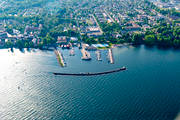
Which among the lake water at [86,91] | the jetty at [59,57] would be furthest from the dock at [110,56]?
the jetty at [59,57]

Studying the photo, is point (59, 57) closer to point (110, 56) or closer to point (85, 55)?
point (85, 55)

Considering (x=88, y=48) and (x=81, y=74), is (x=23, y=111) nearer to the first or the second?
(x=81, y=74)

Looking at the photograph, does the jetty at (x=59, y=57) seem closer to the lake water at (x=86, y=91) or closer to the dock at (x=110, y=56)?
the lake water at (x=86, y=91)

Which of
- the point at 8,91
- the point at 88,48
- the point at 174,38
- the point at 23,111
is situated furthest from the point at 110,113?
the point at 174,38

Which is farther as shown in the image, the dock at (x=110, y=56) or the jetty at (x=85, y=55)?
the jetty at (x=85, y=55)

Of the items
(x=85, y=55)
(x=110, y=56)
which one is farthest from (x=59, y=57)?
(x=110, y=56)

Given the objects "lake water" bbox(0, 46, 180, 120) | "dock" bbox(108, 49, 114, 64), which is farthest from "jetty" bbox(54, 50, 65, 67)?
"dock" bbox(108, 49, 114, 64)

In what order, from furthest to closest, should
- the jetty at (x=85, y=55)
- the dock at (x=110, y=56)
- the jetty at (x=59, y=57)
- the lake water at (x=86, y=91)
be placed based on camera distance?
the jetty at (x=85, y=55), the dock at (x=110, y=56), the jetty at (x=59, y=57), the lake water at (x=86, y=91)

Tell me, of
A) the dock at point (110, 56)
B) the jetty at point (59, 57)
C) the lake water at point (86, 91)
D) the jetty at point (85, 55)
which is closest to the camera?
the lake water at point (86, 91)
